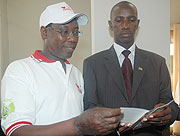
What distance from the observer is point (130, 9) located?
5.19 feet

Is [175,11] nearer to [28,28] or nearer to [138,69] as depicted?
[28,28]

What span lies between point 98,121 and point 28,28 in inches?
135

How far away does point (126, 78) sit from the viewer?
152 cm

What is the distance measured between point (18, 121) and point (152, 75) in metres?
1.01

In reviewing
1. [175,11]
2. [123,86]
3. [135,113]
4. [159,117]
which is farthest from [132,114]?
[175,11]

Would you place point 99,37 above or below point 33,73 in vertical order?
above

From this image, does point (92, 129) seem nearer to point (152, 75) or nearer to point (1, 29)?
point (152, 75)

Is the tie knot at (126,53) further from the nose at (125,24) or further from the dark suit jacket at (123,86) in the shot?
the nose at (125,24)

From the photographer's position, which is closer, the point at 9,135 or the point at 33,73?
the point at 9,135

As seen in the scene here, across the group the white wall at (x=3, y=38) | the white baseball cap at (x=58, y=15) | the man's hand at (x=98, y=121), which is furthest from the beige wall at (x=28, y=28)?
the man's hand at (x=98, y=121)

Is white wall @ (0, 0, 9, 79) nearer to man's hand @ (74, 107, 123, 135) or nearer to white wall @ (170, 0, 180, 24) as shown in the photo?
man's hand @ (74, 107, 123, 135)

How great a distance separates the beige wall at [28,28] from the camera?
3906mm

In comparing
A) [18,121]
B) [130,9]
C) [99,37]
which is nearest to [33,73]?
[18,121]

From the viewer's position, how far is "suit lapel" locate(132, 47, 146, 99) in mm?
1483
